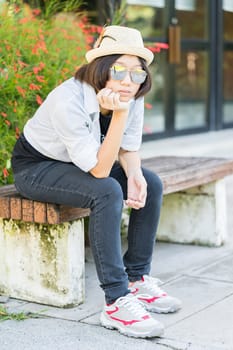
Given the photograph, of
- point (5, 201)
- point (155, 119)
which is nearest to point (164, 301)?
point (5, 201)

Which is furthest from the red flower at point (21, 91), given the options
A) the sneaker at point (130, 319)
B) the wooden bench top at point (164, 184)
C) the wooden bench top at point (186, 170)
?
the sneaker at point (130, 319)

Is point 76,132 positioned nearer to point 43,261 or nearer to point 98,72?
point 98,72

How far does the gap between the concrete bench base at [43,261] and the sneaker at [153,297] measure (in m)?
0.26

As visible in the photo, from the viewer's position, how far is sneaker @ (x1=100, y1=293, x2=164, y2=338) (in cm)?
309

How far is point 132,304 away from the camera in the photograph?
10.5 ft

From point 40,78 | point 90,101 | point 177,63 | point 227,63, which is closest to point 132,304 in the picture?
point 90,101

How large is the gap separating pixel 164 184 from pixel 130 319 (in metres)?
1.06

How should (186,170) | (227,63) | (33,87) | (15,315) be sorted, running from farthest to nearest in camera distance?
(227,63), (186,170), (33,87), (15,315)

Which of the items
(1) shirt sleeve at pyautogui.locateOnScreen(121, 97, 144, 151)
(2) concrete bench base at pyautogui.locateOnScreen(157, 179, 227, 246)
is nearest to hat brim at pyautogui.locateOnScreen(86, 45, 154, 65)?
(1) shirt sleeve at pyautogui.locateOnScreen(121, 97, 144, 151)

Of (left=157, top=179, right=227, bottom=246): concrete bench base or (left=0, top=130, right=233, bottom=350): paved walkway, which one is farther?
(left=157, top=179, right=227, bottom=246): concrete bench base

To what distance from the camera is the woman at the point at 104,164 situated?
3.19m

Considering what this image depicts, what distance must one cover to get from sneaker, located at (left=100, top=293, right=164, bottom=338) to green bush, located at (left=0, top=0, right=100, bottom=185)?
1.09 m

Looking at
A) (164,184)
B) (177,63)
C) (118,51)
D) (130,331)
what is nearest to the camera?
(130,331)

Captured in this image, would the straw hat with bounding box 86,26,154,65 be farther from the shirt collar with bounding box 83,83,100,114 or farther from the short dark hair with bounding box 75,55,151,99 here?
the shirt collar with bounding box 83,83,100,114
